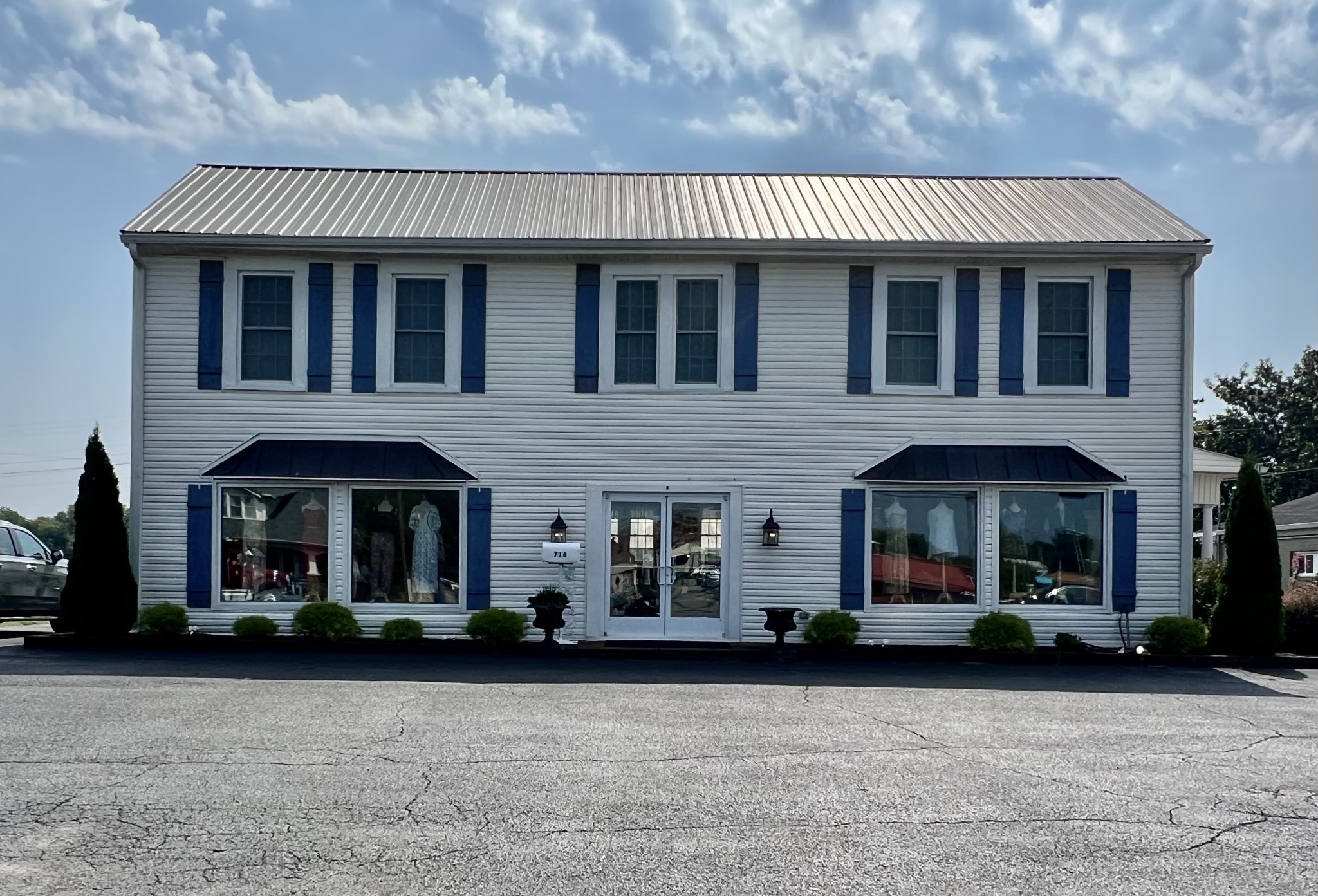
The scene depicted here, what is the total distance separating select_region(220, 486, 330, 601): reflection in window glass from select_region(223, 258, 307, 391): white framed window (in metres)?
1.47

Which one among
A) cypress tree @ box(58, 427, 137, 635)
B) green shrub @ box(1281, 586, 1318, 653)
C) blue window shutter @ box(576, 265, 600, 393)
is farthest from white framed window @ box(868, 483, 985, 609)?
cypress tree @ box(58, 427, 137, 635)

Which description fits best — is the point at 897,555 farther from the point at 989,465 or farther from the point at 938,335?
the point at 938,335

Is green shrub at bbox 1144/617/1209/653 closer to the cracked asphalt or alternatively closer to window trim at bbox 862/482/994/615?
window trim at bbox 862/482/994/615

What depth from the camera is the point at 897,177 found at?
2086 cm

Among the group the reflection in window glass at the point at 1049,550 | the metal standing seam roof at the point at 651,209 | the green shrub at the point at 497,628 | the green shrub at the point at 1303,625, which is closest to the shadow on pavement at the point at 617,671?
the green shrub at the point at 497,628

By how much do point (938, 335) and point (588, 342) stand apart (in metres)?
4.61

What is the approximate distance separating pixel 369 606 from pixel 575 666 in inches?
144

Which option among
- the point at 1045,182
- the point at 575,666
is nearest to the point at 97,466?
the point at 575,666

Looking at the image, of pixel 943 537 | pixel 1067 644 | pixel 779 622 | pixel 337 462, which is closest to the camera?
pixel 779 622

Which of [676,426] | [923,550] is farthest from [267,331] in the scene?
[923,550]

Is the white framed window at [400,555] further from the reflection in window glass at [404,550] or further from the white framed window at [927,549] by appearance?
the white framed window at [927,549]

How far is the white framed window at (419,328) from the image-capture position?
55.7 ft

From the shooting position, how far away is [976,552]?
17125mm

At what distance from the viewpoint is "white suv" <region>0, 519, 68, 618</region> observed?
20078 mm
